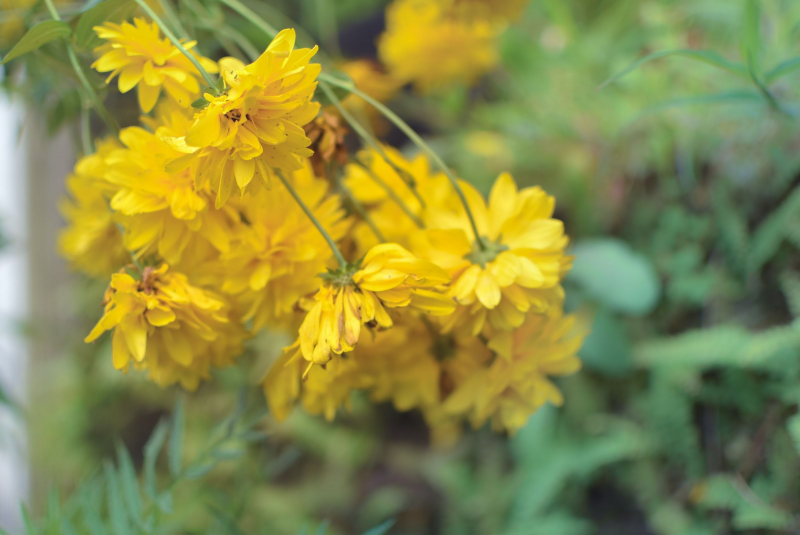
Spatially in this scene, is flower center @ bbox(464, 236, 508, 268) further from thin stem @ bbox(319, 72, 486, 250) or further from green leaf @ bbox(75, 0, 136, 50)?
green leaf @ bbox(75, 0, 136, 50)

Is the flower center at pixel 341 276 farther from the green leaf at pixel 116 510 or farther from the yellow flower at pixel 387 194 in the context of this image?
the green leaf at pixel 116 510

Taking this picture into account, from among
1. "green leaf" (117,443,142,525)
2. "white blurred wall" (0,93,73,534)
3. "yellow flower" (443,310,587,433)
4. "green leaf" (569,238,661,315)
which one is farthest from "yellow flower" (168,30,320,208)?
"white blurred wall" (0,93,73,534)

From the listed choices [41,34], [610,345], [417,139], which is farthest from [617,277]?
[41,34]

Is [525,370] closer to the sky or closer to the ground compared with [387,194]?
closer to the ground

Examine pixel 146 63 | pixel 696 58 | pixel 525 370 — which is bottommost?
pixel 525 370

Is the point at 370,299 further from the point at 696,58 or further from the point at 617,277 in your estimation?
the point at 617,277

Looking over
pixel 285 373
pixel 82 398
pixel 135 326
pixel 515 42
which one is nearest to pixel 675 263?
pixel 515 42

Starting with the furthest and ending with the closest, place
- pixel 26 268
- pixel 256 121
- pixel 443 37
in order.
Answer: pixel 26 268 < pixel 443 37 < pixel 256 121
